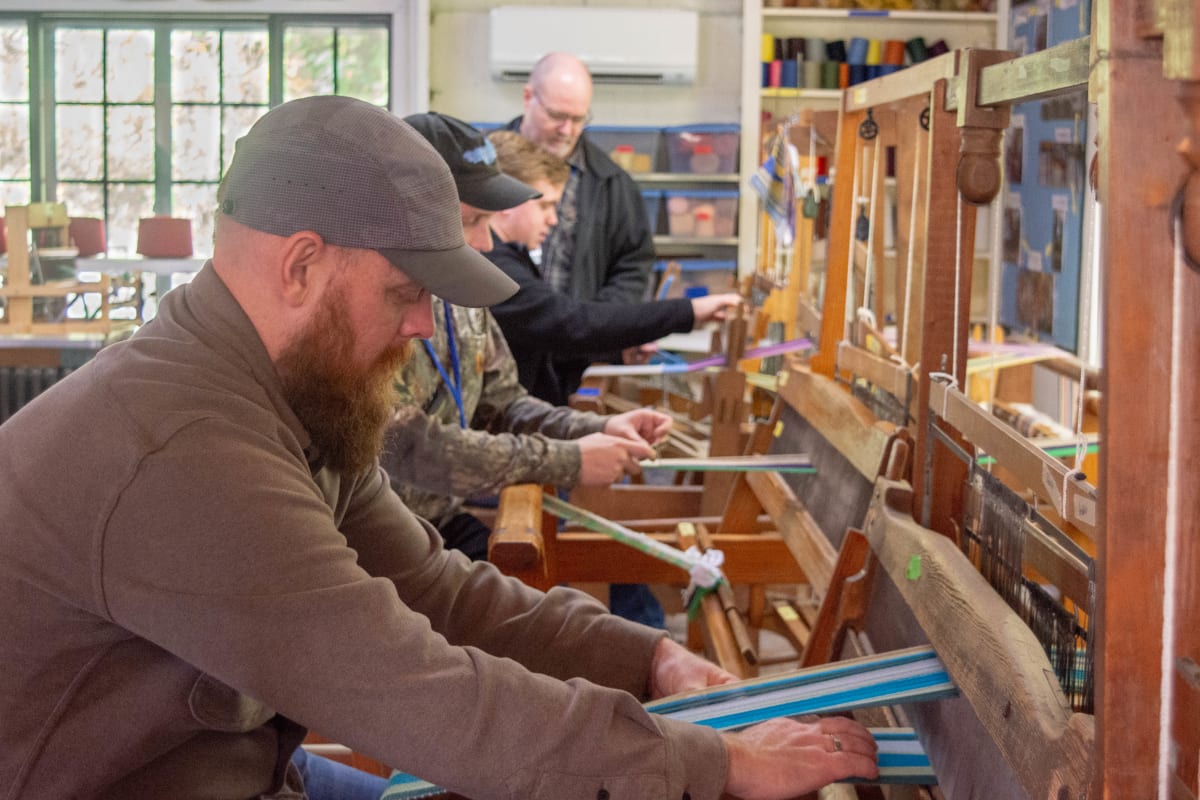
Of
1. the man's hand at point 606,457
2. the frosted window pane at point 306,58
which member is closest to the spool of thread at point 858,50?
the frosted window pane at point 306,58

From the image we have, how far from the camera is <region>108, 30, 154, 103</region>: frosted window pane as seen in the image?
8078mm

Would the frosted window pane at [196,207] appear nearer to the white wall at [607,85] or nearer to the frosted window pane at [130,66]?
the frosted window pane at [130,66]

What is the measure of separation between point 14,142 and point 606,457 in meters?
6.85

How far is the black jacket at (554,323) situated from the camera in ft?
10.9

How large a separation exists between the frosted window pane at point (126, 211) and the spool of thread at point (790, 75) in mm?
3789

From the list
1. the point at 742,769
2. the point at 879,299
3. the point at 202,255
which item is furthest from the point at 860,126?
the point at 202,255

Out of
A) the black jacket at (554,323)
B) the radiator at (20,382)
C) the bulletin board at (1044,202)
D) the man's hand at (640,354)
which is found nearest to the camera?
the black jacket at (554,323)

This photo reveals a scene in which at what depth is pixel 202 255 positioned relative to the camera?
26.7ft

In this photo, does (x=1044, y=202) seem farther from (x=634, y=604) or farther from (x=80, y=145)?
(x=80, y=145)

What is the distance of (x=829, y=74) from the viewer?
289 inches

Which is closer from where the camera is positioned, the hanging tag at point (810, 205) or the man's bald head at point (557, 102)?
the hanging tag at point (810, 205)

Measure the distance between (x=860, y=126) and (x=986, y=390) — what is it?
159cm

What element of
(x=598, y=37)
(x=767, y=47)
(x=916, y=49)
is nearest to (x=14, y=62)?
(x=598, y=37)

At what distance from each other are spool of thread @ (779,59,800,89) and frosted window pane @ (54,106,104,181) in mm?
4047
